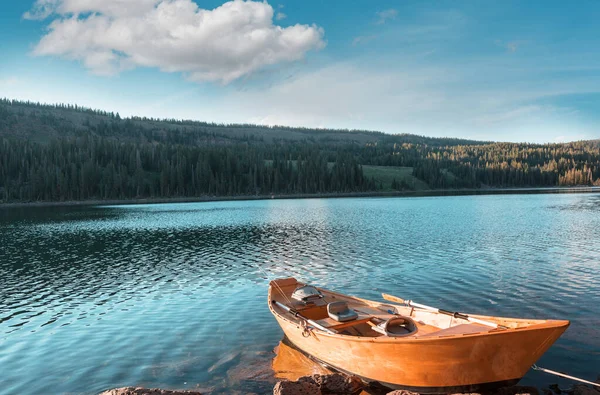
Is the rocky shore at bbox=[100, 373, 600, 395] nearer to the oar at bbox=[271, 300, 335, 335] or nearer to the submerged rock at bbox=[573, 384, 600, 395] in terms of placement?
the submerged rock at bbox=[573, 384, 600, 395]

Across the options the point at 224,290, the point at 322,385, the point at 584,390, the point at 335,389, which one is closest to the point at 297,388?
the point at 322,385

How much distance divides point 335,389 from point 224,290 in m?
15.3

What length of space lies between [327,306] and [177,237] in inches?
1601

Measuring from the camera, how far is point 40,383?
584 inches

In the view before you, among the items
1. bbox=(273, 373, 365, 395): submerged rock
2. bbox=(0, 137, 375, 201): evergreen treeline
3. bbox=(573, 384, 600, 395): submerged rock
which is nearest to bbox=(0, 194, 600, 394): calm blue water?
bbox=(573, 384, 600, 395): submerged rock

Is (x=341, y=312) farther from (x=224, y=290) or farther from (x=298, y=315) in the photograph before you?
(x=224, y=290)

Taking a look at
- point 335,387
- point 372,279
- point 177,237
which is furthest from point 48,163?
point 335,387

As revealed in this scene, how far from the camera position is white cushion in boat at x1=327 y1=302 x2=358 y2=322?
634 inches

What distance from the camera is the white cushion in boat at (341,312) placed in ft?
52.9

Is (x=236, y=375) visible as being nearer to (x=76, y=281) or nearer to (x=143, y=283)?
(x=143, y=283)

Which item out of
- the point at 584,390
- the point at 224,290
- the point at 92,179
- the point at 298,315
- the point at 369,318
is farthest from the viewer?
the point at 92,179

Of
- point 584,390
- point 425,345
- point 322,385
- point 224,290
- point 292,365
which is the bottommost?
point 224,290

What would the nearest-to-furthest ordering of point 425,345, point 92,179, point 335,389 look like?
point 425,345, point 335,389, point 92,179

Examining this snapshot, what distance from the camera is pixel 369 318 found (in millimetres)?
16000
